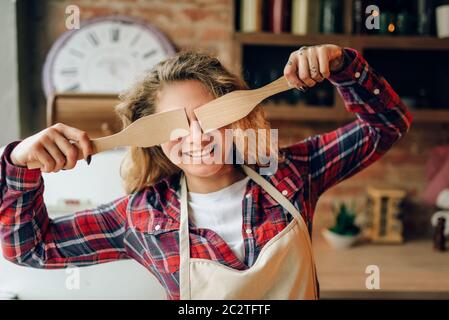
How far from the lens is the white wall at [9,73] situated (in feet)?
3.93

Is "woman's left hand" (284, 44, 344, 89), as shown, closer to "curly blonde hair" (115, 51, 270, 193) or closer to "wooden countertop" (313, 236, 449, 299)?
"curly blonde hair" (115, 51, 270, 193)

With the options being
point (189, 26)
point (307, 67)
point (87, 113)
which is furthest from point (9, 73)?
point (307, 67)

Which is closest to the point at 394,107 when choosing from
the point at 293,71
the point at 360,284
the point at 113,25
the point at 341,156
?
the point at 341,156

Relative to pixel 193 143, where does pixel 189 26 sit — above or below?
above

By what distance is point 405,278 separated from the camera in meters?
1.08

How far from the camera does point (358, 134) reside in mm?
677

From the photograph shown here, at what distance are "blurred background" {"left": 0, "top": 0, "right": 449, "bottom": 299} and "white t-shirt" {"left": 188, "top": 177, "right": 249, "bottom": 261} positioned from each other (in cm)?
53

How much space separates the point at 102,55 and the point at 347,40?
676mm

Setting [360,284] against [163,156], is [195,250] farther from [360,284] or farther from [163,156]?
[360,284]

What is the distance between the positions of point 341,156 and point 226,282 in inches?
9.9

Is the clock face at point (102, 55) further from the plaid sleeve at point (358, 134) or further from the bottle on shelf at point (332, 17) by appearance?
the plaid sleeve at point (358, 134)

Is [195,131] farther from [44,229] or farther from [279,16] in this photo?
[279,16]

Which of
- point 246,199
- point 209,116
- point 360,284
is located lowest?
point 360,284

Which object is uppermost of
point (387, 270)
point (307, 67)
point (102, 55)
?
point (102, 55)
